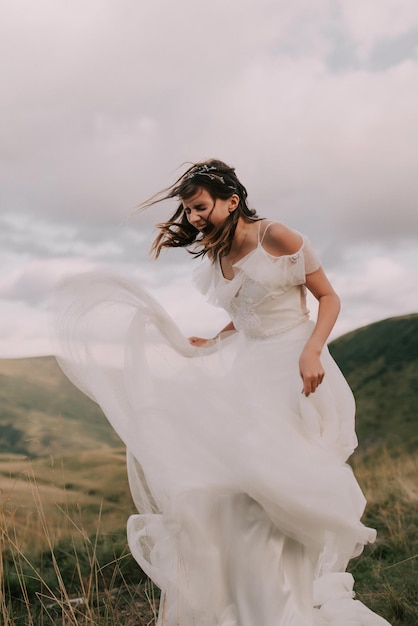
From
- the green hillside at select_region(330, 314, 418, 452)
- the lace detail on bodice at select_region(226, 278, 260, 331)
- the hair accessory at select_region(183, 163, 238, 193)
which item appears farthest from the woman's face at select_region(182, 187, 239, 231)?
the green hillside at select_region(330, 314, 418, 452)

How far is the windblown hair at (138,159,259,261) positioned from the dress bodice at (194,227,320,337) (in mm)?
169

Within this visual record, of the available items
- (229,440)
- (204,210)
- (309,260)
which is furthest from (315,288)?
(229,440)

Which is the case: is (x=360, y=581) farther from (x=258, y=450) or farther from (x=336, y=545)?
(x=258, y=450)

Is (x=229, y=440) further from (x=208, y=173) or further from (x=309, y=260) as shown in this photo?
(x=208, y=173)

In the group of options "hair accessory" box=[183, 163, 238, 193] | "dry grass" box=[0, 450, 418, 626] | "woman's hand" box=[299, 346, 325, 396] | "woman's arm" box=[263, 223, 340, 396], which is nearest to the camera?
"woman's hand" box=[299, 346, 325, 396]

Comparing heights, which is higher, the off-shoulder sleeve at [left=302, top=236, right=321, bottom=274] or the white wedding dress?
the off-shoulder sleeve at [left=302, top=236, right=321, bottom=274]

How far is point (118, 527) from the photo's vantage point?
698cm

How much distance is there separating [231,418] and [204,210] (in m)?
1.13

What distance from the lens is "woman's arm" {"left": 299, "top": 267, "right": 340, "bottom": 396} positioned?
11.0 ft

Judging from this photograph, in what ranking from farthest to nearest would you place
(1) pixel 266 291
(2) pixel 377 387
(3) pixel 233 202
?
(2) pixel 377 387, (3) pixel 233 202, (1) pixel 266 291

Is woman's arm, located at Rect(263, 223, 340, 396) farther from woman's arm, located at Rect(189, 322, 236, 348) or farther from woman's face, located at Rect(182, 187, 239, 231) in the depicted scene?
woman's arm, located at Rect(189, 322, 236, 348)

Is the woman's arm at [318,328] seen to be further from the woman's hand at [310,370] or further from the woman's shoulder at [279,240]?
the woman's shoulder at [279,240]

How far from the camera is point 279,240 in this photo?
12.0 ft

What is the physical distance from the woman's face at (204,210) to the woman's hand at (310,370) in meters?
0.87
